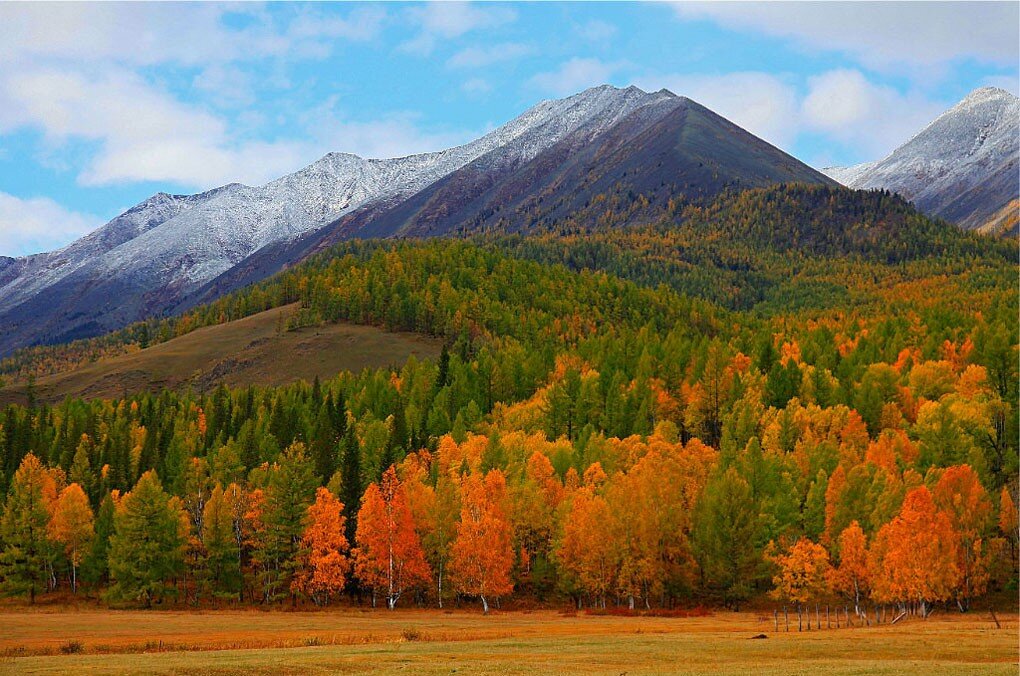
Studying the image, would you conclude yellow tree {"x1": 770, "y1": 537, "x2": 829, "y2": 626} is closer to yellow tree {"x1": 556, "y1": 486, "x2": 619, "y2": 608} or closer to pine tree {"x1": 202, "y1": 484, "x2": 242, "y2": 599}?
yellow tree {"x1": 556, "y1": 486, "x2": 619, "y2": 608}

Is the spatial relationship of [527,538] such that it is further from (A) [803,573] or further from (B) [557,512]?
(A) [803,573]

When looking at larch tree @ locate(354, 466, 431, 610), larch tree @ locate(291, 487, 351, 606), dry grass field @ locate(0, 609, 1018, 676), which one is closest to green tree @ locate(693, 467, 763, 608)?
dry grass field @ locate(0, 609, 1018, 676)

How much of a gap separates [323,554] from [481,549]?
62.6ft

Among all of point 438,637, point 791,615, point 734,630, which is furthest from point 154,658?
point 791,615

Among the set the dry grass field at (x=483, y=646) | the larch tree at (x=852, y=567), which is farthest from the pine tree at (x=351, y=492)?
the larch tree at (x=852, y=567)

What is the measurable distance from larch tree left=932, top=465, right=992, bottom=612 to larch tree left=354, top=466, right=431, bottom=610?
5618 cm

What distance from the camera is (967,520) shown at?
10744cm

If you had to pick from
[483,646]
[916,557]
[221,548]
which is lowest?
[483,646]

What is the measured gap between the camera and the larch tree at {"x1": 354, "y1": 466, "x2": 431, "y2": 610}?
363 feet

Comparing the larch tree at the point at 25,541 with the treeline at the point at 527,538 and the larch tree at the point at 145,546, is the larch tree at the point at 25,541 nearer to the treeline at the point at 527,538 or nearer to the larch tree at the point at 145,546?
the treeline at the point at 527,538

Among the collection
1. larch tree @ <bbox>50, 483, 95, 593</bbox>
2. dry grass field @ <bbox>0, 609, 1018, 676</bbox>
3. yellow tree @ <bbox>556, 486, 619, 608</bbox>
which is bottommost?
dry grass field @ <bbox>0, 609, 1018, 676</bbox>

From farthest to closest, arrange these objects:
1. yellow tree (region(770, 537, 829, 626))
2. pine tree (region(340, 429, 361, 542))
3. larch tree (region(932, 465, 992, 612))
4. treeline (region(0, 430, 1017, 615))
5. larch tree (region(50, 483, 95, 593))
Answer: larch tree (region(50, 483, 95, 593))
pine tree (region(340, 429, 361, 542))
treeline (region(0, 430, 1017, 615))
larch tree (region(932, 465, 992, 612))
yellow tree (region(770, 537, 829, 626))

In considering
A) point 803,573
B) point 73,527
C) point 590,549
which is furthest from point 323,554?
point 803,573

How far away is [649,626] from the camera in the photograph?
83312 mm
